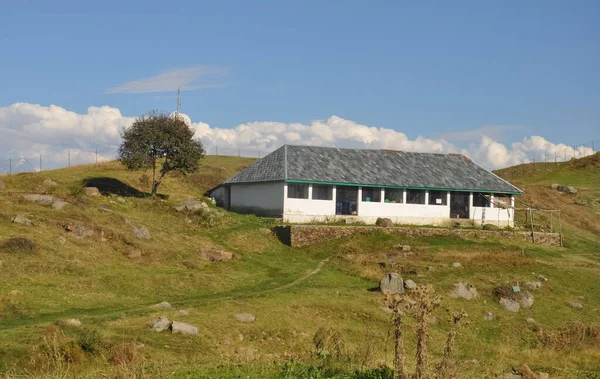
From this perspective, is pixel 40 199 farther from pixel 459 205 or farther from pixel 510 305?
pixel 459 205

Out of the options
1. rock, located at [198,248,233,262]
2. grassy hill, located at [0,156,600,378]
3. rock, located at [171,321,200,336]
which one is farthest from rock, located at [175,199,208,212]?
rock, located at [171,321,200,336]

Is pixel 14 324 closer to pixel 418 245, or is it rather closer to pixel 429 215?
pixel 418 245

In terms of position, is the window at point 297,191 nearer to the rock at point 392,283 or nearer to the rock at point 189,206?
the rock at point 189,206

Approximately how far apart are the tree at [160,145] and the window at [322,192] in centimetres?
1070

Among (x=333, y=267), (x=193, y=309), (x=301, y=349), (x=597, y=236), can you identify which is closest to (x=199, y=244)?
(x=333, y=267)

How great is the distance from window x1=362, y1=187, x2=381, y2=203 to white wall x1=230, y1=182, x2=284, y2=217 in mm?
7628

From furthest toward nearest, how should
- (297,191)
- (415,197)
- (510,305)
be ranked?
(415,197) < (297,191) < (510,305)

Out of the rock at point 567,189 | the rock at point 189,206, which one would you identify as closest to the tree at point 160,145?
the rock at point 189,206

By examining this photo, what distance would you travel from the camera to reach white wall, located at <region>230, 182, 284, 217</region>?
5387 cm

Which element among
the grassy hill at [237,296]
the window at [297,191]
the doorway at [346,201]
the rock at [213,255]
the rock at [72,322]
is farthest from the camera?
the doorway at [346,201]

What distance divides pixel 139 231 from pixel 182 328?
59.4ft

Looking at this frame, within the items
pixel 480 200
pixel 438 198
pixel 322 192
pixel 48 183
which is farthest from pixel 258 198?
pixel 480 200

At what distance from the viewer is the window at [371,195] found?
56.2 m

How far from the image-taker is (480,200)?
6050cm
